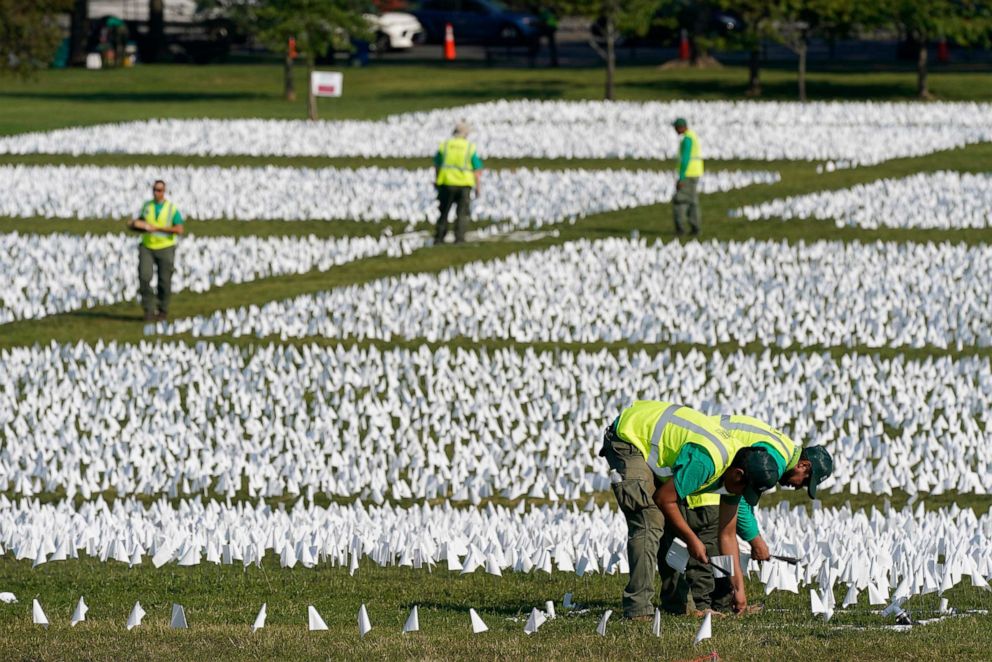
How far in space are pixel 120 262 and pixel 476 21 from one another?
59.2 metres

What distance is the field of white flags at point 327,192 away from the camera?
35031mm

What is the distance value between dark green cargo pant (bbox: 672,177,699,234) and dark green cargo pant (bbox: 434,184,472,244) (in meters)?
3.23

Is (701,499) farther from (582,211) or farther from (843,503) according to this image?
(582,211)

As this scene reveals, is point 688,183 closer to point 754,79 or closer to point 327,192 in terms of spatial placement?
point 327,192

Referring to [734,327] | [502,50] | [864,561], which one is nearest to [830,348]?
[734,327]

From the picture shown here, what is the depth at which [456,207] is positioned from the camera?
97.4 feet

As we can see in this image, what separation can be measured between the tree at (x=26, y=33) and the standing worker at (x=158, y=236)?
33923mm

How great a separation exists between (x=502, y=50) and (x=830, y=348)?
68.3 meters

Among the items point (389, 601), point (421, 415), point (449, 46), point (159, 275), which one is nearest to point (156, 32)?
point (449, 46)

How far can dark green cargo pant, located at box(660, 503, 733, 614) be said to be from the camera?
33.7 feet

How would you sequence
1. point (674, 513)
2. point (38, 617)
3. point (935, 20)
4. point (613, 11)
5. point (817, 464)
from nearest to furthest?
point (817, 464)
point (674, 513)
point (38, 617)
point (935, 20)
point (613, 11)

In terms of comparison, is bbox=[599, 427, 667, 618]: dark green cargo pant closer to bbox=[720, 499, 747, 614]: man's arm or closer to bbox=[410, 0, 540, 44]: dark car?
bbox=[720, 499, 747, 614]: man's arm

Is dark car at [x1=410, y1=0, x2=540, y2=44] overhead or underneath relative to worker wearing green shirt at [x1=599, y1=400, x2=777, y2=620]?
overhead

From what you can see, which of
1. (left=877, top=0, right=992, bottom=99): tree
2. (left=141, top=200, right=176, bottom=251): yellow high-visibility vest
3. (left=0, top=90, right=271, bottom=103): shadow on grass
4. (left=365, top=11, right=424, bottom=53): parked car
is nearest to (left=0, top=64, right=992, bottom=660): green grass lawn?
(left=141, top=200, right=176, bottom=251): yellow high-visibility vest
